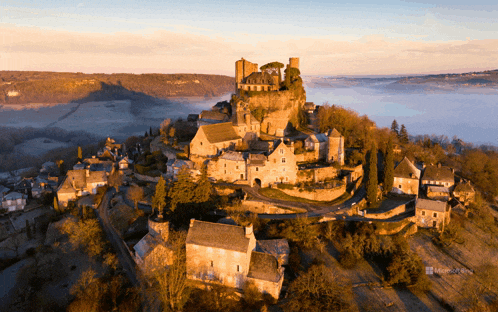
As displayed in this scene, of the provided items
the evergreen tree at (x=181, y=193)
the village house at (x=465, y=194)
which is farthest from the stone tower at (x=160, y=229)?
the village house at (x=465, y=194)

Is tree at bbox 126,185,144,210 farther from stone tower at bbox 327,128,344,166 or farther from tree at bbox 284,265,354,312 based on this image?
stone tower at bbox 327,128,344,166

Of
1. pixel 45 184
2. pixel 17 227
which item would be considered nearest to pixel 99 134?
pixel 45 184

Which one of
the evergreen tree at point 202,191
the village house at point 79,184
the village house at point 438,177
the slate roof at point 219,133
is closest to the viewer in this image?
the evergreen tree at point 202,191

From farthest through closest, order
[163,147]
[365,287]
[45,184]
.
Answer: [45,184] < [163,147] < [365,287]

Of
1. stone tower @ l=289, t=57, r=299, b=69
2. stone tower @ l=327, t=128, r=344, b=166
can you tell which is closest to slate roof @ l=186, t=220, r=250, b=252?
stone tower @ l=327, t=128, r=344, b=166

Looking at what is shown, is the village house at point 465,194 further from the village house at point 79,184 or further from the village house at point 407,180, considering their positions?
the village house at point 79,184

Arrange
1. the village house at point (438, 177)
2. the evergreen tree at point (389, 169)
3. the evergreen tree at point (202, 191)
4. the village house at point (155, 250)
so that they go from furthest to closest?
the village house at point (438, 177)
the evergreen tree at point (389, 169)
the evergreen tree at point (202, 191)
the village house at point (155, 250)

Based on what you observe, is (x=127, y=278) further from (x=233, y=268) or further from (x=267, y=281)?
(x=267, y=281)
